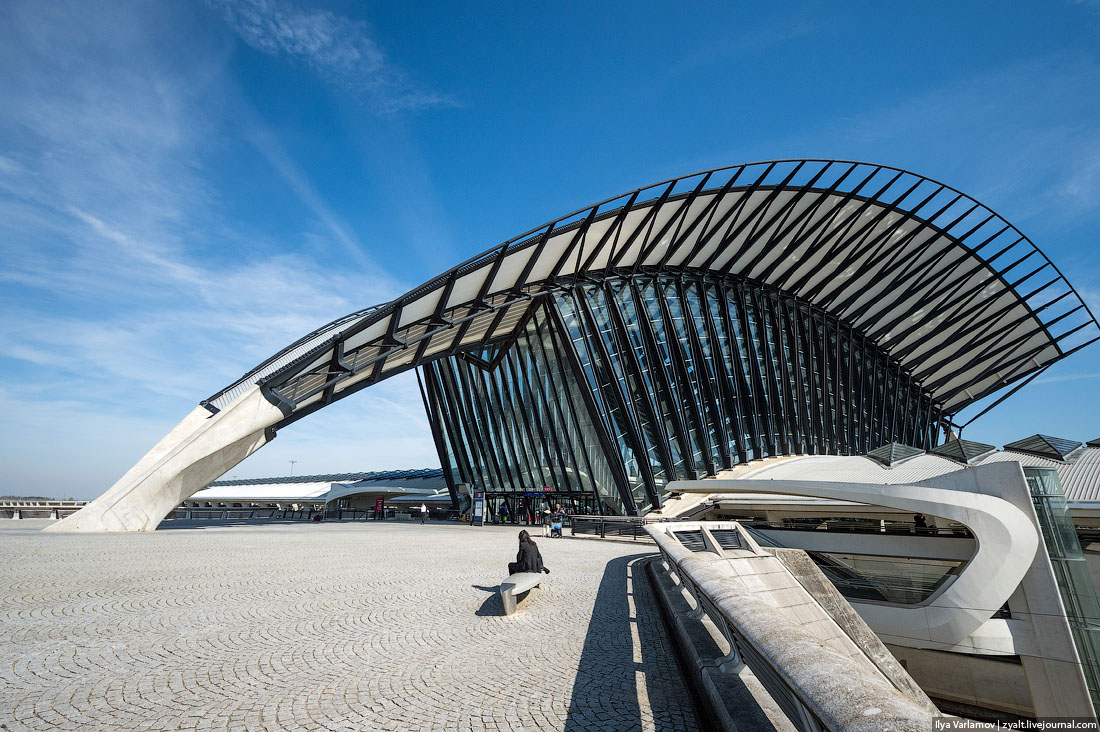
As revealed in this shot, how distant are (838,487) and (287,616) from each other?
15.1m

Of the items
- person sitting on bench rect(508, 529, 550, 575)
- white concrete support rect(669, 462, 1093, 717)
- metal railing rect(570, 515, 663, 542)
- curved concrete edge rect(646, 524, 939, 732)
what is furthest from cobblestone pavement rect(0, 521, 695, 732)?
metal railing rect(570, 515, 663, 542)

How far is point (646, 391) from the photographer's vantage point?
33281 mm

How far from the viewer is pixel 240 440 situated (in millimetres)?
23359

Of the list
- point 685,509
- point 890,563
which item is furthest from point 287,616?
point 685,509

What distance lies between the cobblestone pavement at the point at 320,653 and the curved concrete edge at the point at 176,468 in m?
10.8

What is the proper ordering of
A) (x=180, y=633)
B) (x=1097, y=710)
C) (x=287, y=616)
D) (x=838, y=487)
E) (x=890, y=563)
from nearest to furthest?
(x=180, y=633)
(x=287, y=616)
(x=1097, y=710)
(x=890, y=563)
(x=838, y=487)

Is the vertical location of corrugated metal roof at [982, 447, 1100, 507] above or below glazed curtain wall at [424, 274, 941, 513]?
below

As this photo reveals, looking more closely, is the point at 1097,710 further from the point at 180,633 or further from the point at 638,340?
the point at 638,340

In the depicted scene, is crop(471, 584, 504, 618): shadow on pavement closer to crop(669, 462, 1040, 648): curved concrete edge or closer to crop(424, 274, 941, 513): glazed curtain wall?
crop(669, 462, 1040, 648): curved concrete edge

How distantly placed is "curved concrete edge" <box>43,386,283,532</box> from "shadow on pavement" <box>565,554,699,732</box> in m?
19.7

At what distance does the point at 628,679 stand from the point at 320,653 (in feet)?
10.7

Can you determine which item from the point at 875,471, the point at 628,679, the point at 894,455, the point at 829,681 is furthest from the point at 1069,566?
the point at 829,681

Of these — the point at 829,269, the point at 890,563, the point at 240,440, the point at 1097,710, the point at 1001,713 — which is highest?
the point at 829,269

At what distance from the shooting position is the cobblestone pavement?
434 cm
